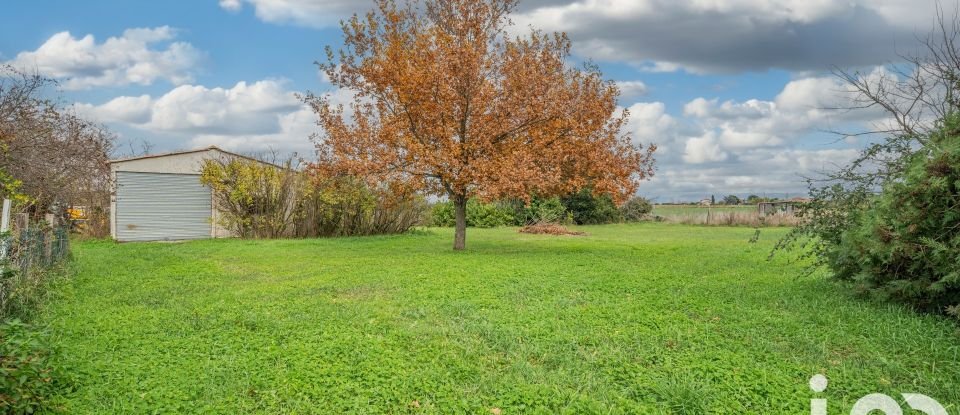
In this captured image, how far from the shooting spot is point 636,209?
120ft

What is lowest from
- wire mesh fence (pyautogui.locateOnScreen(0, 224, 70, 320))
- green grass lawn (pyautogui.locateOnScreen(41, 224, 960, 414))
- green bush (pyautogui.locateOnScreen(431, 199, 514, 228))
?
green grass lawn (pyautogui.locateOnScreen(41, 224, 960, 414))

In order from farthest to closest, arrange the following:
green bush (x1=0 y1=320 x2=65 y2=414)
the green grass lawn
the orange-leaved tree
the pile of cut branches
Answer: the pile of cut branches < the orange-leaved tree < the green grass lawn < green bush (x1=0 y1=320 x2=65 y2=414)

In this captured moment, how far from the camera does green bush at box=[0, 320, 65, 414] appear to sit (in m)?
3.86

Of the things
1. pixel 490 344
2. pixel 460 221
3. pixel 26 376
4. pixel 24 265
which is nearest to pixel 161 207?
pixel 460 221

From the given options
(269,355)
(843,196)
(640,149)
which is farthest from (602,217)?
(269,355)

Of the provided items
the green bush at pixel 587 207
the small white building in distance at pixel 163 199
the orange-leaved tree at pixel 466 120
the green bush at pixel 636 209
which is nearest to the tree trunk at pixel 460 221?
the orange-leaved tree at pixel 466 120

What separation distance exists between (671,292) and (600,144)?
7.55 meters

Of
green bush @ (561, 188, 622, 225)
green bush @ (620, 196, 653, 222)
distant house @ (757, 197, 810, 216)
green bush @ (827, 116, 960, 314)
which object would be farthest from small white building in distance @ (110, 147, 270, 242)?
distant house @ (757, 197, 810, 216)

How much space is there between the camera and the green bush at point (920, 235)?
240 inches

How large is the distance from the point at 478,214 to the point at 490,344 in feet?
79.3

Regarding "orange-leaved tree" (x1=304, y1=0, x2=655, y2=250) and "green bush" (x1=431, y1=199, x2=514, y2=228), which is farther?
"green bush" (x1=431, y1=199, x2=514, y2=228)

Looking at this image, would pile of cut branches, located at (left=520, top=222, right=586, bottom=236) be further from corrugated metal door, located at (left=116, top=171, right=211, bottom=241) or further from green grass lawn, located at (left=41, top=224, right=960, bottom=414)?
green grass lawn, located at (left=41, top=224, right=960, bottom=414)

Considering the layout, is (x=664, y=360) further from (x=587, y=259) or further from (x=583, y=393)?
(x=587, y=259)

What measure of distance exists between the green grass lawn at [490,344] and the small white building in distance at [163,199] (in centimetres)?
1125
